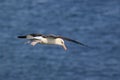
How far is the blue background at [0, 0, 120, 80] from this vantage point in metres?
31.7

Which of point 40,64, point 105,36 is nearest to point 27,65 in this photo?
point 40,64

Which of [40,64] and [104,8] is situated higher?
[104,8]

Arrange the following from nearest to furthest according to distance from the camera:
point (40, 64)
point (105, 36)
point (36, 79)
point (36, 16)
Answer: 1. point (36, 79)
2. point (40, 64)
3. point (105, 36)
4. point (36, 16)

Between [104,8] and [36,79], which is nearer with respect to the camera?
[36,79]

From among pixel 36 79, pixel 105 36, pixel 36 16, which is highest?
pixel 36 16

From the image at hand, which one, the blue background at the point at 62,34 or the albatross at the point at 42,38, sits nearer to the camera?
the albatross at the point at 42,38

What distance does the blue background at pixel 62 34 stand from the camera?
31656 mm

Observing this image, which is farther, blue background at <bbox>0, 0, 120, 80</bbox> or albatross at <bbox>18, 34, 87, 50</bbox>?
blue background at <bbox>0, 0, 120, 80</bbox>

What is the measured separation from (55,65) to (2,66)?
2.35 m

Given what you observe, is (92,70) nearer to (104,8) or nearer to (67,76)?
(67,76)

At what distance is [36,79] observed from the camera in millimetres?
30453

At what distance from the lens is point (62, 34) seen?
35.9 meters

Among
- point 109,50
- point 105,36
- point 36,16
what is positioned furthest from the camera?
point 36,16

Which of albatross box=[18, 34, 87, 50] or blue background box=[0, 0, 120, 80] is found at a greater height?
blue background box=[0, 0, 120, 80]
